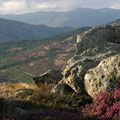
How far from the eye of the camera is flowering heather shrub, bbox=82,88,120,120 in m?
11.9

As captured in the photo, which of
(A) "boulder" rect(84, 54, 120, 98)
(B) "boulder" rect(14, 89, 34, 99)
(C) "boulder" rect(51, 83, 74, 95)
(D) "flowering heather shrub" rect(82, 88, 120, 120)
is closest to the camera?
(D) "flowering heather shrub" rect(82, 88, 120, 120)

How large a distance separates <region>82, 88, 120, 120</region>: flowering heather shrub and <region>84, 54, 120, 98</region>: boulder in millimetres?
674

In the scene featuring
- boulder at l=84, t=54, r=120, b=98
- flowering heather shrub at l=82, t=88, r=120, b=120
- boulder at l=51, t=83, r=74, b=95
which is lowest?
boulder at l=51, t=83, r=74, b=95

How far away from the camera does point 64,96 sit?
15742 mm

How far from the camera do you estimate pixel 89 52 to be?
2108cm

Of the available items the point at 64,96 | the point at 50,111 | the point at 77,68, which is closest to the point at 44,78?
the point at 77,68

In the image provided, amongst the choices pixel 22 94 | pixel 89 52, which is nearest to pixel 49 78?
pixel 89 52

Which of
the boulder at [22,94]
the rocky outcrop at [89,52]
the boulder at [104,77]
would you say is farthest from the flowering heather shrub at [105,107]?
the boulder at [22,94]

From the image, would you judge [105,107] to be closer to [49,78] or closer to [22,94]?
[22,94]

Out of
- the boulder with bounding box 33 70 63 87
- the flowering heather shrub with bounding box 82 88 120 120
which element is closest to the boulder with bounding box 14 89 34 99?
the flowering heather shrub with bounding box 82 88 120 120

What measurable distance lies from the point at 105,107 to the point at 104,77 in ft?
8.06

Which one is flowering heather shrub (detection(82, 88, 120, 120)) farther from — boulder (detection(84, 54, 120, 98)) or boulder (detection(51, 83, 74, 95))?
boulder (detection(51, 83, 74, 95))

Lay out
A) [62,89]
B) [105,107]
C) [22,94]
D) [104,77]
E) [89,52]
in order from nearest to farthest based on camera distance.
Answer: [105,107] < [104,77] < [22,94] < [62,89] < [89,52]

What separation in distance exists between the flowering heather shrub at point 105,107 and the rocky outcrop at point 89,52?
1.78 meters
